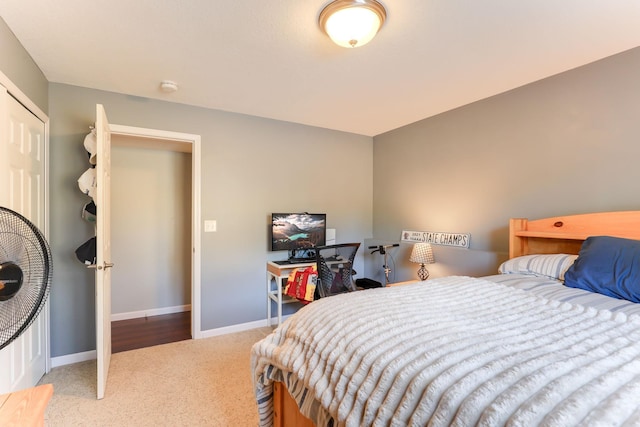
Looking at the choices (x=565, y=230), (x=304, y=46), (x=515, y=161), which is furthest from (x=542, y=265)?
(x=304, y=46)

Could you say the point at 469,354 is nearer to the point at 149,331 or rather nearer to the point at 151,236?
the point at 149,331

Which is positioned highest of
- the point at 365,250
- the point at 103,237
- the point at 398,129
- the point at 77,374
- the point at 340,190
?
the point at 398,129

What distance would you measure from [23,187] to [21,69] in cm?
74

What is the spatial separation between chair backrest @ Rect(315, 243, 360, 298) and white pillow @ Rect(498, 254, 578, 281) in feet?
4.15

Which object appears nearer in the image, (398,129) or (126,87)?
(126,87)

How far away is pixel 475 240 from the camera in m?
2.88

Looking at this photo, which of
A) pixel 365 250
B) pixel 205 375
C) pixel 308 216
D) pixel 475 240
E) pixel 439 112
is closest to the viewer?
pixel 205 375

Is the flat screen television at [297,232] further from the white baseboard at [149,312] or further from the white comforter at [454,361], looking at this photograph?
the white comforter at [454,361]

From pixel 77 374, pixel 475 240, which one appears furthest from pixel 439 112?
pixel 77 374

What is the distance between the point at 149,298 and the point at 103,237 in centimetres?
213

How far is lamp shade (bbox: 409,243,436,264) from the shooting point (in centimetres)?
296

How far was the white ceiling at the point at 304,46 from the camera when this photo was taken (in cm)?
159

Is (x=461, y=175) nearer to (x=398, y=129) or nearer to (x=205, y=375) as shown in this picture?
(x=398, y=129)

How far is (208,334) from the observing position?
3.08 m
